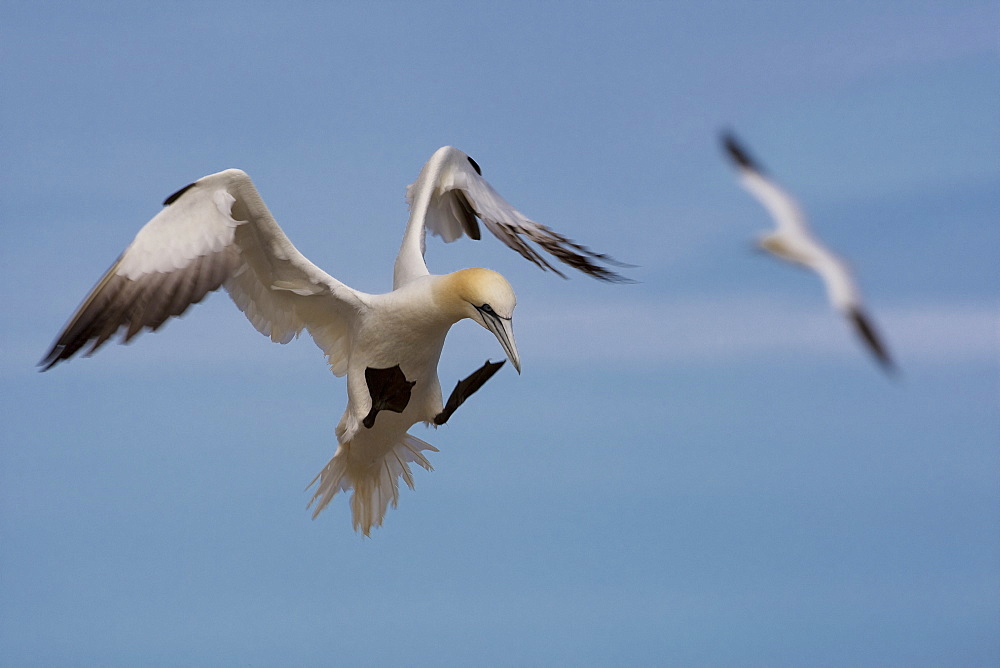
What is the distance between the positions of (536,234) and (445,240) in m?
1.21

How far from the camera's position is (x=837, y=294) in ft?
13.8

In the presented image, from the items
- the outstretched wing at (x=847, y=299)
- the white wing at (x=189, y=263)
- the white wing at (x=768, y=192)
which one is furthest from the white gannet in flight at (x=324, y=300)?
the outstretched wing at (x=847, y=299)

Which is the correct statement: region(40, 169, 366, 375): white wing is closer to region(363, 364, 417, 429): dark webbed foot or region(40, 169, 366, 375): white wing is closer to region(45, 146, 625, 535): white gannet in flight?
region(45, 146, 625, 535): white gannet in flight

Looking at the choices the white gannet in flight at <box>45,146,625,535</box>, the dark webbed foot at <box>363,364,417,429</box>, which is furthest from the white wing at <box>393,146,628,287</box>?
the dark webbed foot at <box>363,364,417,429</box>

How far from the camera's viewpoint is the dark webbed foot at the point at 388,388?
5680 millimetres

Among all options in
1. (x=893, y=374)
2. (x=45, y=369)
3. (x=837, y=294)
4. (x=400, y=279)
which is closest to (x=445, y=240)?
(x=400, y=279)

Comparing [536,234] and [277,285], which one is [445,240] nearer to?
[536,234]

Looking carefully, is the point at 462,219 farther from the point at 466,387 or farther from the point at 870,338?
the point at 870,338

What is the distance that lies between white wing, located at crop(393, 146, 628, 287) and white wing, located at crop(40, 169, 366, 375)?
86cm

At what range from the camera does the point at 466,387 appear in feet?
19.8

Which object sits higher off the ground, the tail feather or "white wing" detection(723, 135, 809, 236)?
"white wing" detection(723, 135, 809, 236)

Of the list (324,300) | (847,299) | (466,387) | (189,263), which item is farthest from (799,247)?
(189,263)

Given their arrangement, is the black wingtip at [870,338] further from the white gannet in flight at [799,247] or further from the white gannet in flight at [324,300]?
the white gannet in flight at [324,300]

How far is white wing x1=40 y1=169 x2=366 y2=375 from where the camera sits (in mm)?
5391
